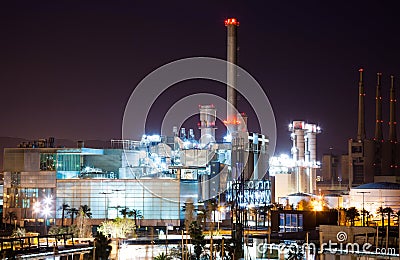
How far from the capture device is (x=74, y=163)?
6662cm

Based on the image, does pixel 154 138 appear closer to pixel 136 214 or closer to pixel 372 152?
pixel 136 214

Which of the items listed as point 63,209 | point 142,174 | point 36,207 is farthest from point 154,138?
point 63,209

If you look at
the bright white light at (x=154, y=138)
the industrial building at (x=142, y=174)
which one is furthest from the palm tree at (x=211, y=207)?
the bright white light at (x=154, y=138)

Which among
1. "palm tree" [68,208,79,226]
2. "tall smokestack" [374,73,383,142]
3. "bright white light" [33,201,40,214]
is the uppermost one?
"tall smokestack" [374,73,383,142]

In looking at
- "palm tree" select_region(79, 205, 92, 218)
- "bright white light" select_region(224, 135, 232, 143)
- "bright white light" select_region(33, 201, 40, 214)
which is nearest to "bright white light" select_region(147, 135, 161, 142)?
"bright white light" select_region(224, 135, 232, 143)

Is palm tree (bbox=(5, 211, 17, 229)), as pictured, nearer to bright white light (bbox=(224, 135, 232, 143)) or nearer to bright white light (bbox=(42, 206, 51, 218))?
bright white light (bbox=(42, 206, 51, 218))

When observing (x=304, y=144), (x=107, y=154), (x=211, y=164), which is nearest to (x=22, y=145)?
(x=107, y=154)

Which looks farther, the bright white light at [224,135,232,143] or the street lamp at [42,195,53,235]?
the bright white light at [224,135,232,143]

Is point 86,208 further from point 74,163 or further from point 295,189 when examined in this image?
point 295,189

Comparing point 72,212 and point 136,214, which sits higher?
point 72,212

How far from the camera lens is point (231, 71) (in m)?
70.9

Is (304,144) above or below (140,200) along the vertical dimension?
above

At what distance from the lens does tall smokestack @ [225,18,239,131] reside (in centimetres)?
7075

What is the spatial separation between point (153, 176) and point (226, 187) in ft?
22.2
